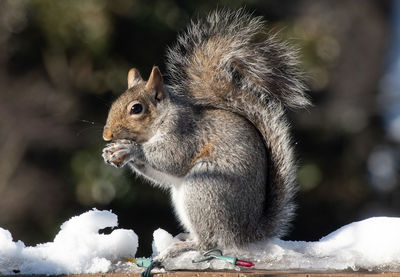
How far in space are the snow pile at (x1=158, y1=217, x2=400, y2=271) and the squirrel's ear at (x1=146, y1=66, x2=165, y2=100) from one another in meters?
0.52

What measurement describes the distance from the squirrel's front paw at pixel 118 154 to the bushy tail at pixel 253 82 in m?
0.32

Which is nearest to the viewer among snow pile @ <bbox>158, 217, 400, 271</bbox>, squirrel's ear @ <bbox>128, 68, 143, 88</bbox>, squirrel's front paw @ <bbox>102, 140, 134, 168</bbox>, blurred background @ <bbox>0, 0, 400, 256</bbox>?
snow pile @ <bbox>158, 217, 400, 271</bbox>

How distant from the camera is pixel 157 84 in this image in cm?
216

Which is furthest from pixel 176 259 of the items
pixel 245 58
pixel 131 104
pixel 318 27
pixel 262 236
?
pixel 318 27

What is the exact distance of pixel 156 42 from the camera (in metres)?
4.02

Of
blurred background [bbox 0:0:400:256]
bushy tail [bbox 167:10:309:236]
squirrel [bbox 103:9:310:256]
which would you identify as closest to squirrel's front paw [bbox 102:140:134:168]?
squirrel [bbox 103:9:310:256]

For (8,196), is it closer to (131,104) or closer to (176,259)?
(131,104)

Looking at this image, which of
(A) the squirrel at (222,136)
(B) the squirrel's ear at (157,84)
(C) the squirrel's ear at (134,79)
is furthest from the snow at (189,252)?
(C) the squirrel's ear at (134,79)

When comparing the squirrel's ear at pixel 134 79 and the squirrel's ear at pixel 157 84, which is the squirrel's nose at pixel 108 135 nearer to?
the squirrel's ear at pixel 157 84

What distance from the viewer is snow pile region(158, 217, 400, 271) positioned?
70.8 inches

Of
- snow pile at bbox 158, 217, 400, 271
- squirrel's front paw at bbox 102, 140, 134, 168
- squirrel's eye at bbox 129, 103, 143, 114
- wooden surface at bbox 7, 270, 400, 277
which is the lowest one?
wooden surface at bbox 7, 270, 400, 277

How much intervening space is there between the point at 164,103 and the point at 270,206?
0.44m

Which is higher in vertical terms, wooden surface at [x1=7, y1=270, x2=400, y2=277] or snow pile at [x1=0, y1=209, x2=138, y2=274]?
snow pile at [x1=0, y1=209, x2=138, y2=274]

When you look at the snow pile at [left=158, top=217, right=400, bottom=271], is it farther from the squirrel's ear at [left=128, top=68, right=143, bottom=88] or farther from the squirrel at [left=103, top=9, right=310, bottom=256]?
the squirrel's ear at [left=128, top=68, right=143, bottom=88]
